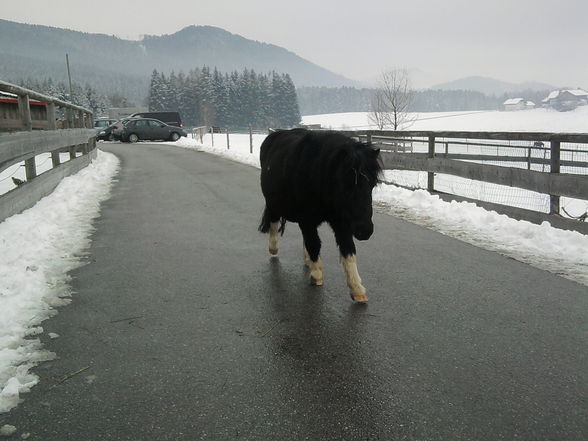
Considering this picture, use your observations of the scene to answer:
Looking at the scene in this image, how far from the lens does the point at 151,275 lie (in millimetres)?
4531

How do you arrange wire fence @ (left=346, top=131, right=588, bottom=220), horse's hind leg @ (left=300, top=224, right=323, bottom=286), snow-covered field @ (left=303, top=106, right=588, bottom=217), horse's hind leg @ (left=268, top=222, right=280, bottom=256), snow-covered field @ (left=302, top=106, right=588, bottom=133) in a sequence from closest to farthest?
horse's hind leg @ (left=300, top=224, right=323, bottom=286)
horse's hind leg @ (left=268, top=222, right=280, bottom=256)
wire fence @ (left=346, top=131, right=588, bottom=220)
snow-covered field @ (left=303, top=106, right=588, bottom=217)
snow-covered field @ (left=302, top=106, right=588, bottom=133)

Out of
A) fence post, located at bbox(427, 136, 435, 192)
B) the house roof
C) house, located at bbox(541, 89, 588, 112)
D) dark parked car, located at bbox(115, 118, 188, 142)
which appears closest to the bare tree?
dark parked car, located at bbox(115, 118, 188, 142)

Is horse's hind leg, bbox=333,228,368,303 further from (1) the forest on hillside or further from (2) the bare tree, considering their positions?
(1) the forest on hillside

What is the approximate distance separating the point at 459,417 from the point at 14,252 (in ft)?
14.5

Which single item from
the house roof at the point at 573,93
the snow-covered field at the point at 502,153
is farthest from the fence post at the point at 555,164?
the house roof at the point at 573,93

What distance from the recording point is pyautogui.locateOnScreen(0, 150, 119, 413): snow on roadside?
2729 millimetres

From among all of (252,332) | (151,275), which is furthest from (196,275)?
(252,332)

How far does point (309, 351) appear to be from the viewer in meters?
2.98

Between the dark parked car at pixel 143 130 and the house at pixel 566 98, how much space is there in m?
147

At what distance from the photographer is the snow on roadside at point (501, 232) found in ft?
15.9

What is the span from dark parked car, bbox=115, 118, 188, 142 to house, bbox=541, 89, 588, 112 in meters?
147

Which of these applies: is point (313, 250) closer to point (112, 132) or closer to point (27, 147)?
point (27, 147)

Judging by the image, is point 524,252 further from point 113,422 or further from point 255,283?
point 113,422

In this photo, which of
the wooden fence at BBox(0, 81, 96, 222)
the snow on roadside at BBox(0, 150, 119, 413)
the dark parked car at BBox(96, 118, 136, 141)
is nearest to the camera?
the snow on roadside at BBox(0, 150, 119, 413)
